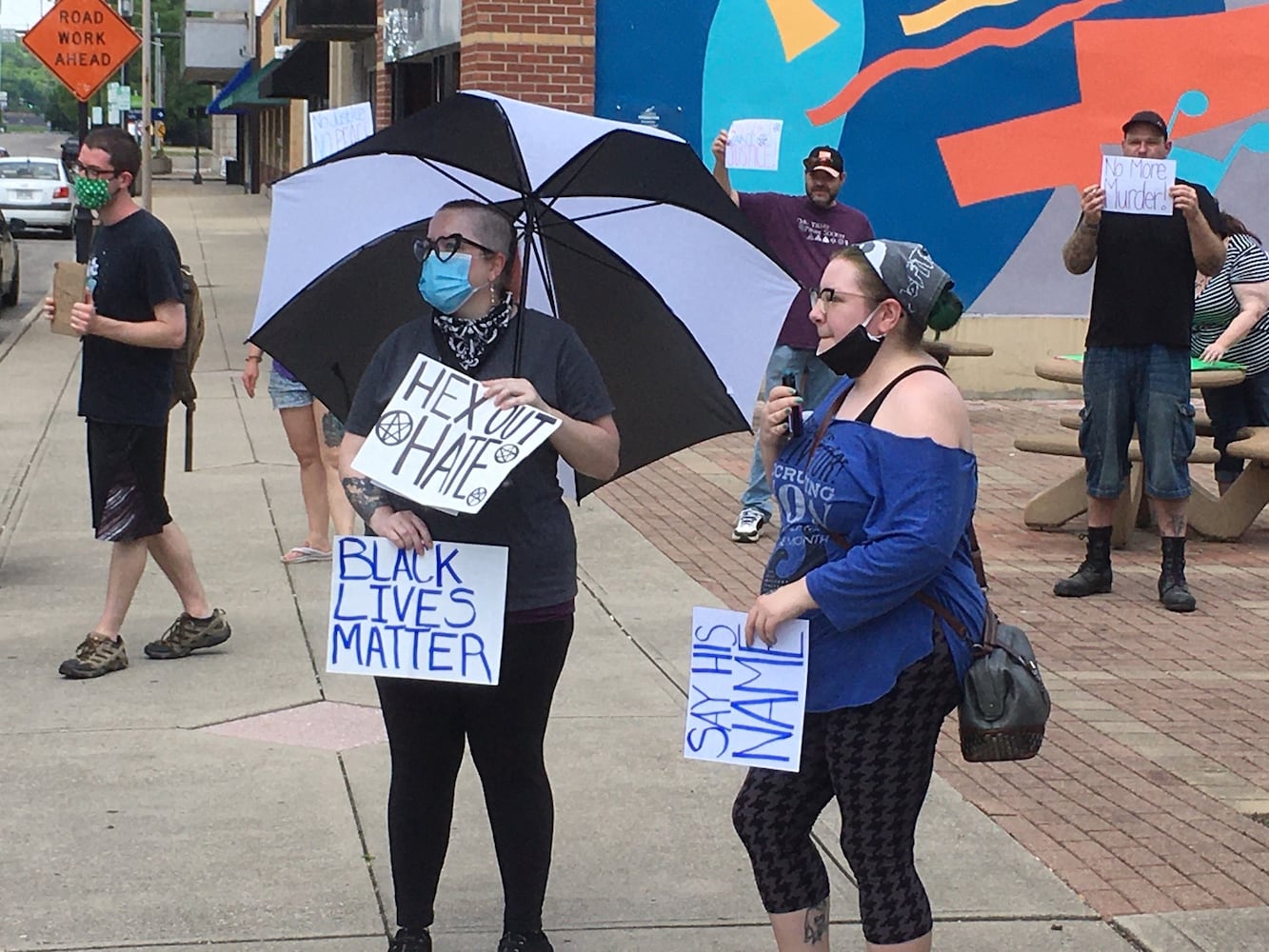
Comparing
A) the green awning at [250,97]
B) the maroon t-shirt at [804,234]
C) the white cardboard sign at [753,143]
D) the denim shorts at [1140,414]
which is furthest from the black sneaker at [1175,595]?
the green awning at [250,97]

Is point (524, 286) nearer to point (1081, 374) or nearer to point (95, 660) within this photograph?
point (95, 660)

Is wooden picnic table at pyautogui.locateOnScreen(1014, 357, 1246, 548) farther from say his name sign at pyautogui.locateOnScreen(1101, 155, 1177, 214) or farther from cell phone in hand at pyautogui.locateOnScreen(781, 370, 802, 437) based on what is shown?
cell phone in hand at pyautogui.locateOnScreen(781, 370, 802, 437)

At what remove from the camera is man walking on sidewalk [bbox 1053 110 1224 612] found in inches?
322

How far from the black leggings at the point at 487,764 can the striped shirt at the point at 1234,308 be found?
21.2 feet

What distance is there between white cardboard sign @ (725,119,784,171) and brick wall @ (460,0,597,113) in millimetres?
4257

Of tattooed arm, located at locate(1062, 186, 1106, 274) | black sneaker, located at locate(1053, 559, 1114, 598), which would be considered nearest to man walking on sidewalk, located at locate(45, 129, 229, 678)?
tattooed arm, located at locate(1062, 186, 1106, 274)

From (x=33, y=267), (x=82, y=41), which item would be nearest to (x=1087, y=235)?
(x=82, y=41)

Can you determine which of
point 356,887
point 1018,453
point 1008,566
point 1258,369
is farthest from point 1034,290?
point 356,887

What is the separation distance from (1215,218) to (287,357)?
540cm

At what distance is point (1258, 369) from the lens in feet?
33.4

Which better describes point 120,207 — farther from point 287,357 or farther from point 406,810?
point 406,810

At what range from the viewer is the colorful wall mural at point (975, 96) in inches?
568

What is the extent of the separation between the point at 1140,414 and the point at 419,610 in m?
5.17

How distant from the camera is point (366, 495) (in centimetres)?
414
